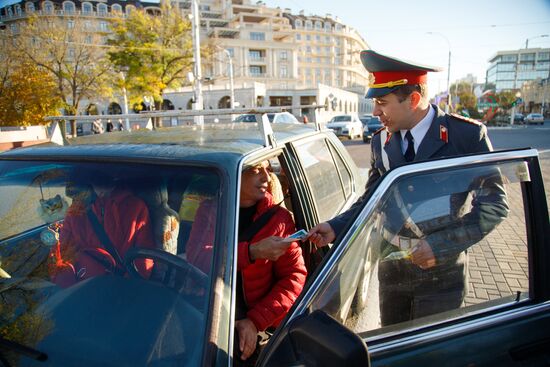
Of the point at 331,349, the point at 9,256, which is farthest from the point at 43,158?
the point at 331,349

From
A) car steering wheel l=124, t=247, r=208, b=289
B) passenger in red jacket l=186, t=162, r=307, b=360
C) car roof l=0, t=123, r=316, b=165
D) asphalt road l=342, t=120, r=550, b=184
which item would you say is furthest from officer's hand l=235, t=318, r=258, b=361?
asphalt road l=342, t=120, r=550, b=184

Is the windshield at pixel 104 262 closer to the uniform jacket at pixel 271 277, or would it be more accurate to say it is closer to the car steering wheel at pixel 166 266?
the car steering wheel at pixel 166 266

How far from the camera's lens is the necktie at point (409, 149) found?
2039 millimetres

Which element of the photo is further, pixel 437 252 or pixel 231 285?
pixel 437 252

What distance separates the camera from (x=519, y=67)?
254 ft

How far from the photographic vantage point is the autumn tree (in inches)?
762

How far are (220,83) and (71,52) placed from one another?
47528 mm

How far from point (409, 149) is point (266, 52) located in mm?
77521

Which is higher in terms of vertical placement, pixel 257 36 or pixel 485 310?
pixel 257 36

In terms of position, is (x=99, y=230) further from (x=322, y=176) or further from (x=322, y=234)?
(x=322, y=176)

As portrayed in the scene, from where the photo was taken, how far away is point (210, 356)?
46.0 inches

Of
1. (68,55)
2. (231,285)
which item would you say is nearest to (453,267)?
(231,285)

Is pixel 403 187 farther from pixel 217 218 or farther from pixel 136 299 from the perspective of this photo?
pixel 136 299

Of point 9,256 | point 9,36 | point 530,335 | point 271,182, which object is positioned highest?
point 9,36
